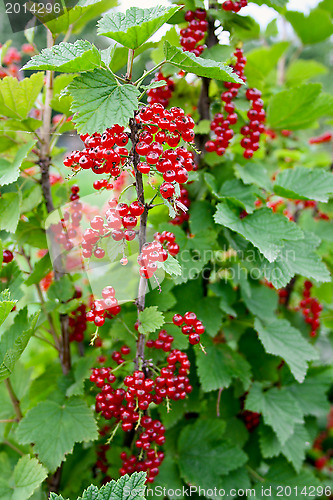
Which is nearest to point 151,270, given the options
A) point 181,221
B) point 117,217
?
point 117,217

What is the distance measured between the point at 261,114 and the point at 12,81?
0.58 m

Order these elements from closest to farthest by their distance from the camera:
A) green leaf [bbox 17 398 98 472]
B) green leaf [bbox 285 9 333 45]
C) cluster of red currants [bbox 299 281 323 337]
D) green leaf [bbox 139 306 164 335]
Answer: green leaf [bbox 139 306 164 335]
green leaf [bbox 17 398 98 472]
cluster of red currants [bbox 299 281 323 337]
green leaf [bbox 285 9 333 45]

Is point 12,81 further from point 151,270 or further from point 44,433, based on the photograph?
point 44,433

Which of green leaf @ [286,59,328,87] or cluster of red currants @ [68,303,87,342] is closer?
cluster of red currants @ [68,303,87,342]

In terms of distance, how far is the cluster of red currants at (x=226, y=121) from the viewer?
957 millimetres

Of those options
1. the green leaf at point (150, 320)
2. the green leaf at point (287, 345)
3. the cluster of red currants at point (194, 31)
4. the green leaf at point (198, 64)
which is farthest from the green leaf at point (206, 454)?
the cluster of red currants at point (194, 31)

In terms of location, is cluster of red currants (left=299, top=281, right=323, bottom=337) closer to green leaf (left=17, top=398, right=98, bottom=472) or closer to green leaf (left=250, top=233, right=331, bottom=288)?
green leaf (left=250, top=233, right=331, bottom=288)

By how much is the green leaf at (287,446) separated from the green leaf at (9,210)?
810 millimetres

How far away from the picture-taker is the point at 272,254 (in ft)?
2.71

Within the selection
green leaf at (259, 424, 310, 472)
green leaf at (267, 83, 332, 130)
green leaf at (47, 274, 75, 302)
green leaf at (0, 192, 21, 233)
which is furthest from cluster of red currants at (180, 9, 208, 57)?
green leaf at (259, 424, 310, 472)

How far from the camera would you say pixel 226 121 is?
96 cm

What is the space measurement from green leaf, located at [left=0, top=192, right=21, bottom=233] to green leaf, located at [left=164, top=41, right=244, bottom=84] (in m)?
0.47

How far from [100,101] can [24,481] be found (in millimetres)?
708

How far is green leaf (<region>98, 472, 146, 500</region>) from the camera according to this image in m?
0.60
